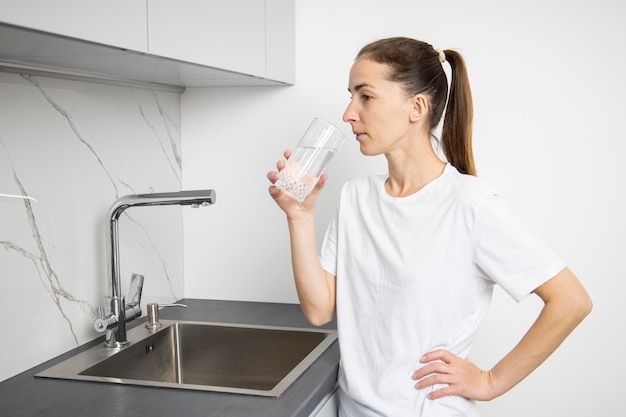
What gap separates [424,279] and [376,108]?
36cm

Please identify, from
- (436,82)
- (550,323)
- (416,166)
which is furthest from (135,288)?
(550,323)

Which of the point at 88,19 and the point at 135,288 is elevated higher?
the point at 88,19

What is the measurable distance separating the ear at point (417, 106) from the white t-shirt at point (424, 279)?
4.9 inches

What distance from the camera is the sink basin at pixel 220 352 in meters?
1.75

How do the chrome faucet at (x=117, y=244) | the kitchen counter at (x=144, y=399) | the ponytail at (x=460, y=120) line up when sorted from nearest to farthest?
the kitchen counter at (x=144, y=399) < the ponytail at (x=460, y=120) < the chrome faucet at (x=117, y=244)

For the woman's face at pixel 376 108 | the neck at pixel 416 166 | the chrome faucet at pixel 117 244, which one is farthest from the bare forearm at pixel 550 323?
the chrome faucet at pixel 117 244

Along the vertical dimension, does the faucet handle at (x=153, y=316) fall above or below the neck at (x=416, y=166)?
below

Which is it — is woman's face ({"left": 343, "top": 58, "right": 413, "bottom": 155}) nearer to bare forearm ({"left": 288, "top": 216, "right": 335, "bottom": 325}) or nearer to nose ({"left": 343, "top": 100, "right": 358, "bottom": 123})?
nose ({"left": 343, "top": 100, "right": 358, "bottom": 123})

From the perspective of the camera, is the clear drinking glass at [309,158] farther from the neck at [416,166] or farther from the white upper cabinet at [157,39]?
the white upper cabinet at [157,39]

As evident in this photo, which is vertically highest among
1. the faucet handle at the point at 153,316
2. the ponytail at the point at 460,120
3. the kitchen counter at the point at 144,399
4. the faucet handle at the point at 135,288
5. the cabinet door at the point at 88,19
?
the cabinet door at the point at 88,19

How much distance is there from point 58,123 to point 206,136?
23.2 inches

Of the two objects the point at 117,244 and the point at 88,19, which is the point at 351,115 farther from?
the point at 117,244

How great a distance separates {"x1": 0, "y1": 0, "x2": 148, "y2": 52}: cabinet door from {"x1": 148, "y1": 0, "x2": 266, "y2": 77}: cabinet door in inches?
2.0

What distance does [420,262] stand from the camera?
54.2 inches
